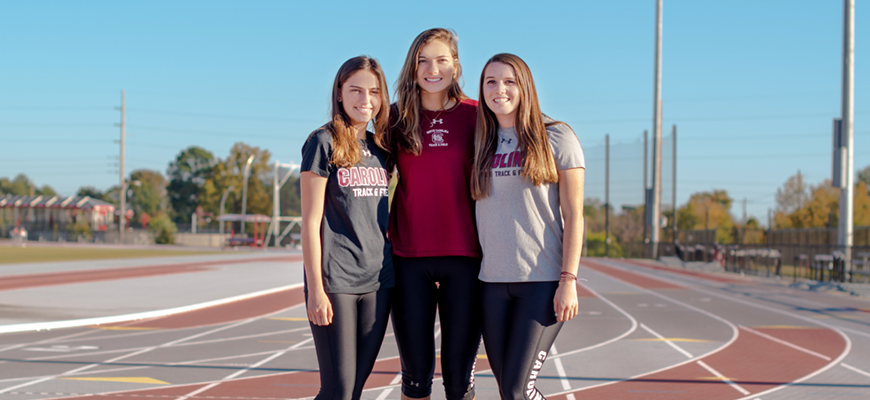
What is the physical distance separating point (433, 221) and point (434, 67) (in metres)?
0.73

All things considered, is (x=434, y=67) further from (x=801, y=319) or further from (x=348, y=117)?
(x=801, y=319)

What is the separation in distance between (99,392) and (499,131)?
432 centimetres

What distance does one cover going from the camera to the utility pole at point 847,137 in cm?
1964

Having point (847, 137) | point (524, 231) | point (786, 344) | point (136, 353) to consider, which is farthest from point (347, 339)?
point (847, 137)

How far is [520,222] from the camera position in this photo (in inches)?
121

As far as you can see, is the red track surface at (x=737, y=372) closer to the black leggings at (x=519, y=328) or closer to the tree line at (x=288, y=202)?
the black leggings at (x=519, y=328)

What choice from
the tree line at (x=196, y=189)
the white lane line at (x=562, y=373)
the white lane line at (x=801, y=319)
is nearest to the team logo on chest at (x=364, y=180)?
the white lane line at (x=562, y=373)

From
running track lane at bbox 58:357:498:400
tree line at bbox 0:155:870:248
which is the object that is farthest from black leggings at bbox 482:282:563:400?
tree line at bbox 0:155:870:248

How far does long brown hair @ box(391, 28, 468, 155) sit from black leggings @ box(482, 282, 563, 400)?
767 millimetres

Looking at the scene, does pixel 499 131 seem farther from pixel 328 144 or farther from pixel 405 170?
pixel 328 144

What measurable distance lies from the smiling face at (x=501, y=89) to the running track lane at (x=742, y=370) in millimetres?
3306

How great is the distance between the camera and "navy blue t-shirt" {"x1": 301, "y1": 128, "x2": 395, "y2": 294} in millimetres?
3061

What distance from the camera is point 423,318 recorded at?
320 cm

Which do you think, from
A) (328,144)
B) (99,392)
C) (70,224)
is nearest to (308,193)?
(328,144)
